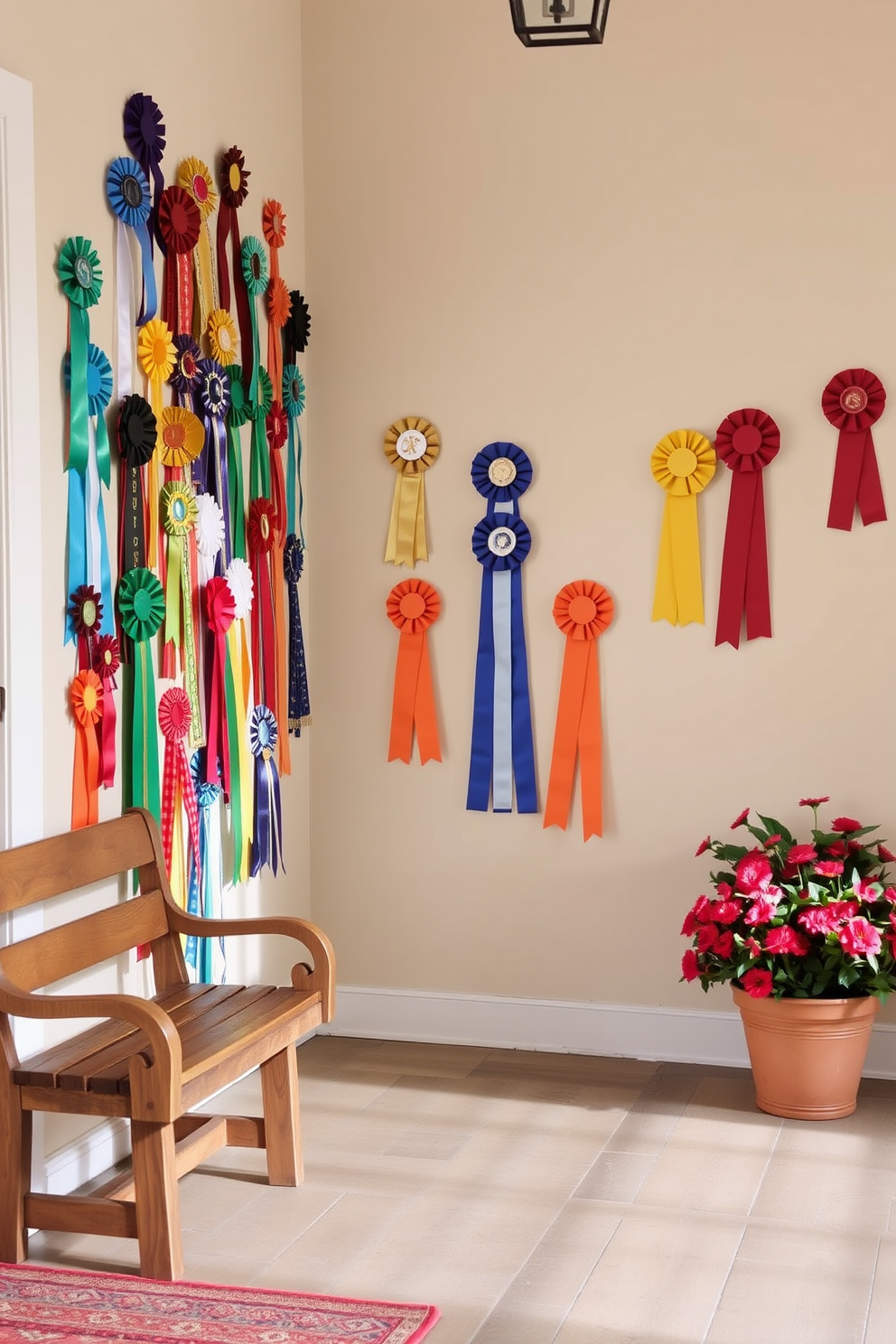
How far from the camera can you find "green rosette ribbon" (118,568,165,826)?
10.1ft

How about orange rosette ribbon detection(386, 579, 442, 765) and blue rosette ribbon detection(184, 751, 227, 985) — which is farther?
orange rosette ribbon detection(386, 579, 442, 765)

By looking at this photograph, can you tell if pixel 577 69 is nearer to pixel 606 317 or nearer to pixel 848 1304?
pixel 606 317

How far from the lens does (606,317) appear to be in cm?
379

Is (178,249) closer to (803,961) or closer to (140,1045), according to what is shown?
(140,1045)

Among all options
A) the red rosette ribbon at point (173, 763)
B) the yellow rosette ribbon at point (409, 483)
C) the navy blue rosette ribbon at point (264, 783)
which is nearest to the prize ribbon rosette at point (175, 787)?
the red rosette ribbon at point (173, 763)

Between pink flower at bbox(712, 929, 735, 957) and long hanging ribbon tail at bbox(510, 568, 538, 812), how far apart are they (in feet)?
2.43

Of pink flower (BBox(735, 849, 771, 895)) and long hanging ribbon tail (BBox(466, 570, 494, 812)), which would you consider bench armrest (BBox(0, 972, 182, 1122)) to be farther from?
long hanging ribbon tail (BBox(466, 570, 494, 812))

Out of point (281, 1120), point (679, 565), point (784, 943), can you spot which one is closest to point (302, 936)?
point (281, 1120)

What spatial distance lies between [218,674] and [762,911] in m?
1.44

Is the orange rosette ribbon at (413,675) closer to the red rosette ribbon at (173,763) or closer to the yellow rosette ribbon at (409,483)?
the yellow rosette ribbon at (409,483)

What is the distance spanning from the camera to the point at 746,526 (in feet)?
12.0

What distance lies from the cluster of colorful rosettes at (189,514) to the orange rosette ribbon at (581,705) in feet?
2.46

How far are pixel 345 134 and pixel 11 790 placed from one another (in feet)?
7.50

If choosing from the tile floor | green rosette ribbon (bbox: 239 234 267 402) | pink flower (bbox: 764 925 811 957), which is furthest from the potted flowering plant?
green rosette ribbon (bbox: 239 234 267 402)
